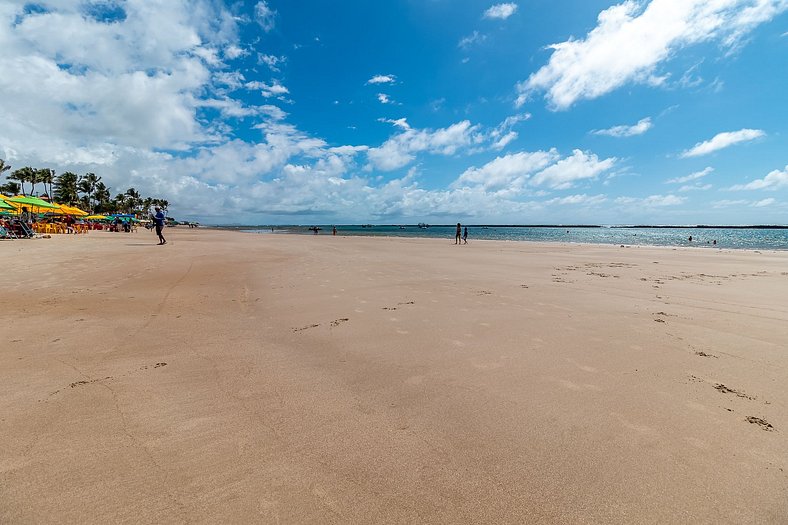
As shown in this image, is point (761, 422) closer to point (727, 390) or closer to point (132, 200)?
point (727, 390)

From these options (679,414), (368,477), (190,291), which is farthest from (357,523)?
(190,291)

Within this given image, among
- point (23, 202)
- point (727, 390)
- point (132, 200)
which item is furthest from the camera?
point (132, 200)

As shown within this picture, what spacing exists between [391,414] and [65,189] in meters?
115

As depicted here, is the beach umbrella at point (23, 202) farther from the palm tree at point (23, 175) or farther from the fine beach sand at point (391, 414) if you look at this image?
the palm tree at point (23, 175)

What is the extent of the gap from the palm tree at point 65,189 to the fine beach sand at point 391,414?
10778cm

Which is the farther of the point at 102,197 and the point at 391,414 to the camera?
the point at 102,197

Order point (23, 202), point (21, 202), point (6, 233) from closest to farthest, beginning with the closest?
point (6, 233) < point (21, 202) < point (23, 202)

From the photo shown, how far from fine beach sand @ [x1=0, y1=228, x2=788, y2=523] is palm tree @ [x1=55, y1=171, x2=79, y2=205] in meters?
108

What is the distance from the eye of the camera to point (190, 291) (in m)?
8.70

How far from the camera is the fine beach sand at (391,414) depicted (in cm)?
224

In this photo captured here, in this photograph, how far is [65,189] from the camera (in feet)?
274

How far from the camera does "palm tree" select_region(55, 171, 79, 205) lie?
83.8 metres

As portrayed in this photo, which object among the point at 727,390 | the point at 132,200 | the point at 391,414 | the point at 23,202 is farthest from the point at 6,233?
the point at 132,200

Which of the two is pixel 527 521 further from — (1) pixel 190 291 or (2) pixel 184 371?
(1) pixel 190 291
